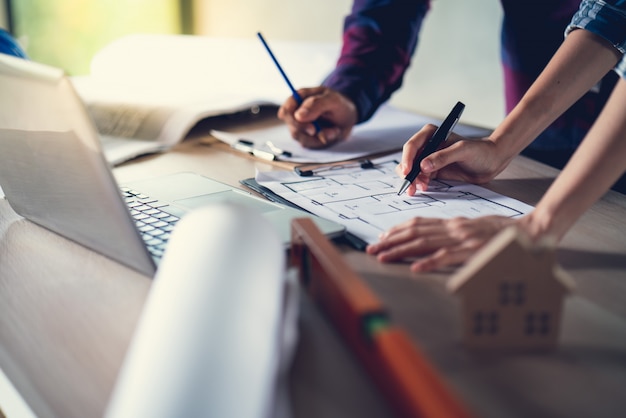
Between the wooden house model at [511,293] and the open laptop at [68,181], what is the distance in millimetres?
258

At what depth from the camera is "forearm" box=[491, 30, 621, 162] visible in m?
0.86

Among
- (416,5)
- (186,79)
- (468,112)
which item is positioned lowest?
(468,112)

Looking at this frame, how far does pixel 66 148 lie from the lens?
580 mm

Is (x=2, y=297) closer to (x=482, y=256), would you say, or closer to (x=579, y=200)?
(x=482, y=256)

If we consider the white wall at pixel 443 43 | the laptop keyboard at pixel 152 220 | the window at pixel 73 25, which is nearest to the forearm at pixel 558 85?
the laptop keyboard at pixel 152 220

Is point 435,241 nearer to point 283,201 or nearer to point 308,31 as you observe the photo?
point 283,201

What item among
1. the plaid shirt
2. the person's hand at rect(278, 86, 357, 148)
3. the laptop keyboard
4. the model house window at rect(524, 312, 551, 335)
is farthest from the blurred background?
the model house window at rect(524, 312, 551, 335)

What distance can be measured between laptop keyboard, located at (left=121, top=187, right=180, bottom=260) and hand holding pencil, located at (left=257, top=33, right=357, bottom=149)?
364 millimetres

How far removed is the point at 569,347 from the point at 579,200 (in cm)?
21

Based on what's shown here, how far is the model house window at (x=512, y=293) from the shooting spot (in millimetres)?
420

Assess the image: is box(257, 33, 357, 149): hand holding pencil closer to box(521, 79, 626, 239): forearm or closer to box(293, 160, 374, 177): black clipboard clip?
box(293, 160, 374, 177): black clipboard clip

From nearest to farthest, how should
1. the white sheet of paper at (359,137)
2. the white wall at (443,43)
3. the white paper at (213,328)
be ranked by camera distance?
the white paper at (213,328) < the white sheet of paper at (359,137) < the white wall at (443,43)

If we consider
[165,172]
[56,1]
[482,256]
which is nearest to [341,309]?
[482,256]

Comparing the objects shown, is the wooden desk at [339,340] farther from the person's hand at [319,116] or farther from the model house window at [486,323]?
the person's hand at [319,116]
